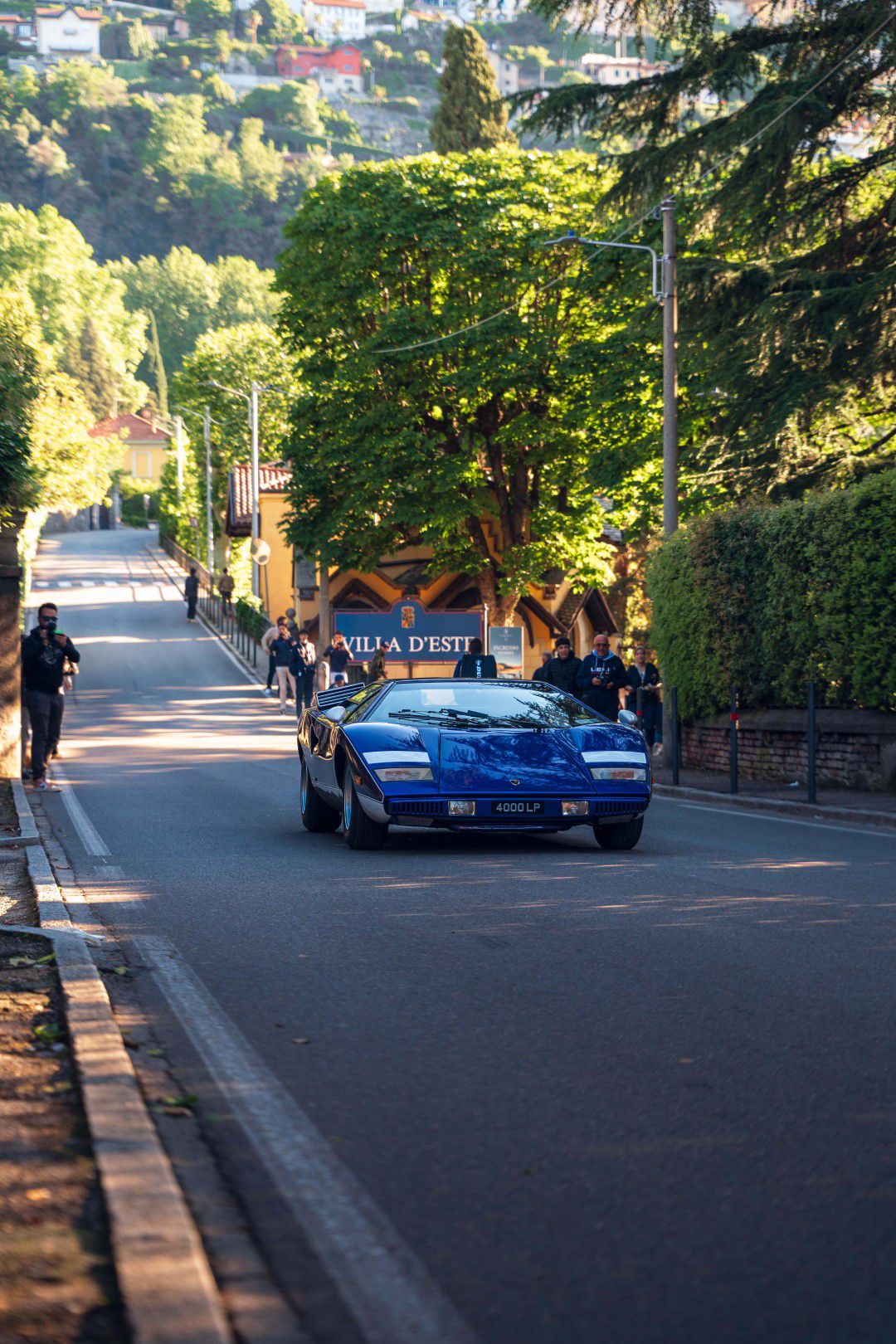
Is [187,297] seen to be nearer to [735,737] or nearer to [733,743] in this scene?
[735,737]

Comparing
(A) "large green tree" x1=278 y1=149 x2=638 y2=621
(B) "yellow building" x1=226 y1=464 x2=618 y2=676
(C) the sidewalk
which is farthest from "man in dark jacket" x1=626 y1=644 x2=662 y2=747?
(B) "yellow building" x1=226 y1=464 x2=618 y2=676

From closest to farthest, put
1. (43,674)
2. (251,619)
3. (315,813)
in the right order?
(315,813) → (43,674) → (251,619)

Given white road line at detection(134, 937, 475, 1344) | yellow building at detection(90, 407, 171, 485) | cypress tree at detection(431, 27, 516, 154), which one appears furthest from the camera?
yellow building at detection(90, 407, 171, 485)

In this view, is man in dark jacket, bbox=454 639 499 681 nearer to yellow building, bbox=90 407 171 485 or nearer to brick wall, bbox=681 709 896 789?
brick wall, bbox=681 709 896 789

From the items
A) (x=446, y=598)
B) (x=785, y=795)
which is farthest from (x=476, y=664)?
(x=446, y=598)

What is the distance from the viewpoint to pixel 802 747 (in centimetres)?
2086

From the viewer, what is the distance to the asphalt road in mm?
3975

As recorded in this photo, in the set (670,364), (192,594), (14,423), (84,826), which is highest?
(670,364)

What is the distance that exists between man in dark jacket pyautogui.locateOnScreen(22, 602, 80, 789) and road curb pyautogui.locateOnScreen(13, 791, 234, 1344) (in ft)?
45.0

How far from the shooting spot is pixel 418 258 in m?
42.2

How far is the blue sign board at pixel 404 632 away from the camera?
4112cm

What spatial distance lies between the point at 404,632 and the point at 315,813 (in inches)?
1047

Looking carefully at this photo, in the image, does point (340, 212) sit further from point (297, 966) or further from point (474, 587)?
point (297, 966)

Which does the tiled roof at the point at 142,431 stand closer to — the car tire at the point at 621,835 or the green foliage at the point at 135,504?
the green foliage at the point at 135,504
